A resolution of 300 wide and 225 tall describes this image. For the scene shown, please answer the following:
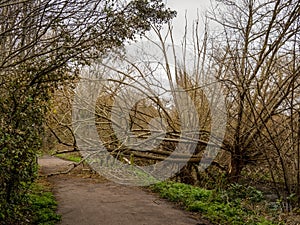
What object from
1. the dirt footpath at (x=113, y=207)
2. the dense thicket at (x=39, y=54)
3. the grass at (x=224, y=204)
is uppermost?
the dense thicket at (x=39, y=54)

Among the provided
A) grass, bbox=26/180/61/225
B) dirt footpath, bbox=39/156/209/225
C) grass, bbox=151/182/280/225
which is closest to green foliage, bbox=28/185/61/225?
grass, bbox=26/180/61/225

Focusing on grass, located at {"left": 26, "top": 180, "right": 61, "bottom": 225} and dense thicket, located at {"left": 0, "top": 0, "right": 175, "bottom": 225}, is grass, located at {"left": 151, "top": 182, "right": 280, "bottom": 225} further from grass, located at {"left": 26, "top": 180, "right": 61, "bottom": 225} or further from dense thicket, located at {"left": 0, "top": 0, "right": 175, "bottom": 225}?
dense thicket, located at {"left": 0, "top": 0, "right": 175, "bottom": 225}

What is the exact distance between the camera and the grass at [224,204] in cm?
530

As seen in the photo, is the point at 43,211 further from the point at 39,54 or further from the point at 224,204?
the point at 224,204

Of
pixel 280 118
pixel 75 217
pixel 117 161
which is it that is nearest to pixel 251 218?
pixel 75 217

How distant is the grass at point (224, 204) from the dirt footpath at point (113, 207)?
0.27 metres

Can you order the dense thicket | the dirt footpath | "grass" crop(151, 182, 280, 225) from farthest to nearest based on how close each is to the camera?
the dirt footpath < "grass" crop(151, 182, 280, 225) < the dense thicket

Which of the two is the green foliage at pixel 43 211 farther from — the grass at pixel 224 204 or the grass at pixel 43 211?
the grass at pixel 224 204

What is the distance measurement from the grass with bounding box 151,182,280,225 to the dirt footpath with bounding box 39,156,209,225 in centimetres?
27

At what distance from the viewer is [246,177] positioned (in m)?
8.96

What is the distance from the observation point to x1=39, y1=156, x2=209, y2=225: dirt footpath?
5484 mm

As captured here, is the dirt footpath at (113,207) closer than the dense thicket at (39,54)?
No

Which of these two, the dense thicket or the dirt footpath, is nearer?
the dense thicket

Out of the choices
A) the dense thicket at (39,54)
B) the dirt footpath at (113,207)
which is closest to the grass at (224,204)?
the dirt footpath at (113,207)
